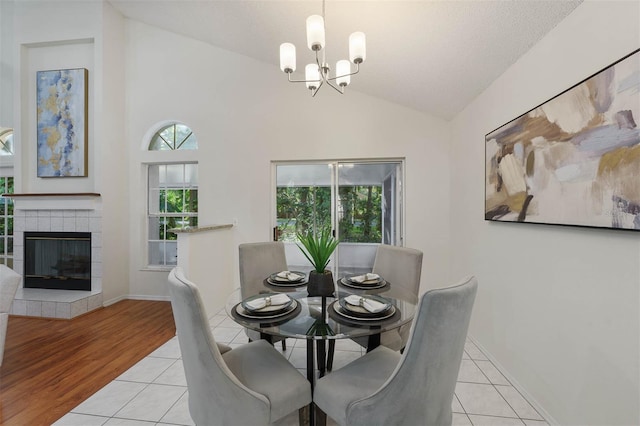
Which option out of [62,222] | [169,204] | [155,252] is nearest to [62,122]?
[62,222]

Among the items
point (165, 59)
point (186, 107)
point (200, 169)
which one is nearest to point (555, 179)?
point (200, 169)

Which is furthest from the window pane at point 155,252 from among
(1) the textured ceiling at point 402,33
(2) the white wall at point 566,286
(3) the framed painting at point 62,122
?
(2) the white wall at point 566,286

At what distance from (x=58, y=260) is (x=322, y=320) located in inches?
163

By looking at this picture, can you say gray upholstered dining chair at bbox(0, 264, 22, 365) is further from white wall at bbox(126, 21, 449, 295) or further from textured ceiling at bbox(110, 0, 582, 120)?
textured ceiling at bbox(110, 0, 582, 120)

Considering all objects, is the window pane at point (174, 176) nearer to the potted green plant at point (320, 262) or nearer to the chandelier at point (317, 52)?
the chandelier at point (317, 52)

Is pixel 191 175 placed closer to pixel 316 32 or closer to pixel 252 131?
pixel 252 131

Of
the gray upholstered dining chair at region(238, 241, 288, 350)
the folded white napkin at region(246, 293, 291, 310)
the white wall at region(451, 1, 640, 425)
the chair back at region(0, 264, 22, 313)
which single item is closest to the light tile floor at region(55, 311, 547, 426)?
the white wall at region(451, 1, 640, 425)

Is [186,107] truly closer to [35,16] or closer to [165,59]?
[165,59]

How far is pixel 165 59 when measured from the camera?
379 cm

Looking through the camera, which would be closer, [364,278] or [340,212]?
[364,278]

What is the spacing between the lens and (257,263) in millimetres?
2338

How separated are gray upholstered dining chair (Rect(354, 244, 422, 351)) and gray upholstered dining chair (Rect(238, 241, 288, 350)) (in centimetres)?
89

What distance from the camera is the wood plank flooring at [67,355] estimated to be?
176 centimetres

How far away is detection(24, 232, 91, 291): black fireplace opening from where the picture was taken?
3555mm
